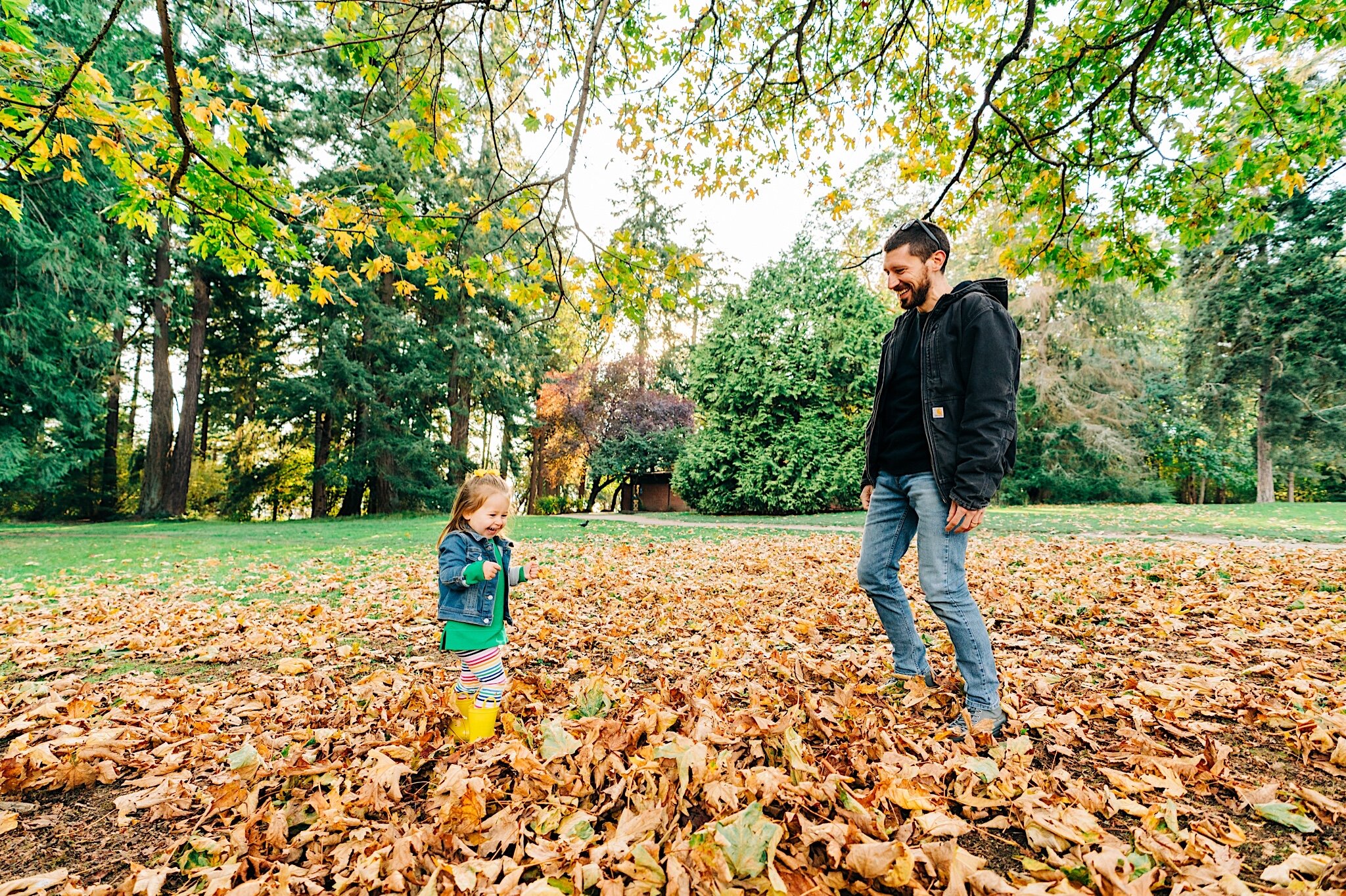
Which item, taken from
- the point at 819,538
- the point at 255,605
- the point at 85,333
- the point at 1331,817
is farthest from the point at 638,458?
the point at 1331,817

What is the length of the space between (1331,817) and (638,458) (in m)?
19.7

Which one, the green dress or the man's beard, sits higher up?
the man's beard

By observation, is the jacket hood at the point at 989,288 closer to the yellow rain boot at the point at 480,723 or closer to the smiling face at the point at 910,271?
the smiling face at the point at 910,271

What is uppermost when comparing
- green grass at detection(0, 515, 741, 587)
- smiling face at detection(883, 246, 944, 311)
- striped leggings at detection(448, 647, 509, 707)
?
Result: smiling face at detection(883, 246, 944, 311)

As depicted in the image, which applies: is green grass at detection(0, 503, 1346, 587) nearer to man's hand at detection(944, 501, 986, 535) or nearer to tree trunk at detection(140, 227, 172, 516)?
tree trunk at detection(140, 227, 172, 516)

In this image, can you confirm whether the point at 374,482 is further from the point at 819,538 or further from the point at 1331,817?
→ the point at 1331,817

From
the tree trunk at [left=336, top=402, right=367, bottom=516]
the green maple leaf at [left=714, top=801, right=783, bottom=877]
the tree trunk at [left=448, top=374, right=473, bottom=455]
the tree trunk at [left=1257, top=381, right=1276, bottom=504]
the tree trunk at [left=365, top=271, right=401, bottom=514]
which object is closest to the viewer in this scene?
the green maple leaf at [left=714, top=801, right=783, bottom=877]

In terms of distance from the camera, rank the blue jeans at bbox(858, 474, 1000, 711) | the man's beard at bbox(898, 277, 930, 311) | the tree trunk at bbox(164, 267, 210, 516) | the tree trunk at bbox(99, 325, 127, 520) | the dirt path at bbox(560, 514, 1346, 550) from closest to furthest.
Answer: the blue jeans at bbox(858, 474, 1000, 711) < the man's beard at bbox(898, 277, 930, 311) < the dirt path at bbox(560, 514, 1346, 550) < the tree trunk at bbox(164, 267, 210, 516) < the tree trunk at bbox(99, 325, 127, 520)

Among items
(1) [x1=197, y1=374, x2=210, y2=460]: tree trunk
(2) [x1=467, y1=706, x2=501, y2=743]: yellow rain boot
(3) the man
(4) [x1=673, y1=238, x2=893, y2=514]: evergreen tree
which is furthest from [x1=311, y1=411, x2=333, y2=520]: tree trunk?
(3) the man

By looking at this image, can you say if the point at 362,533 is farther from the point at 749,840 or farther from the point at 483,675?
the point at 749,840

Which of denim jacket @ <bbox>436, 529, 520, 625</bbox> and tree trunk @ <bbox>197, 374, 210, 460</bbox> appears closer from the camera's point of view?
denim jacket @ <bbox>436, 529, 520, 625</bbox>

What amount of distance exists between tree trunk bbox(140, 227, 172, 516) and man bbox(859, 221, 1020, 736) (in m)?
20.9

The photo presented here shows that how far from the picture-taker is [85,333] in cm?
1372

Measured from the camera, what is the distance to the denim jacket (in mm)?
2441
